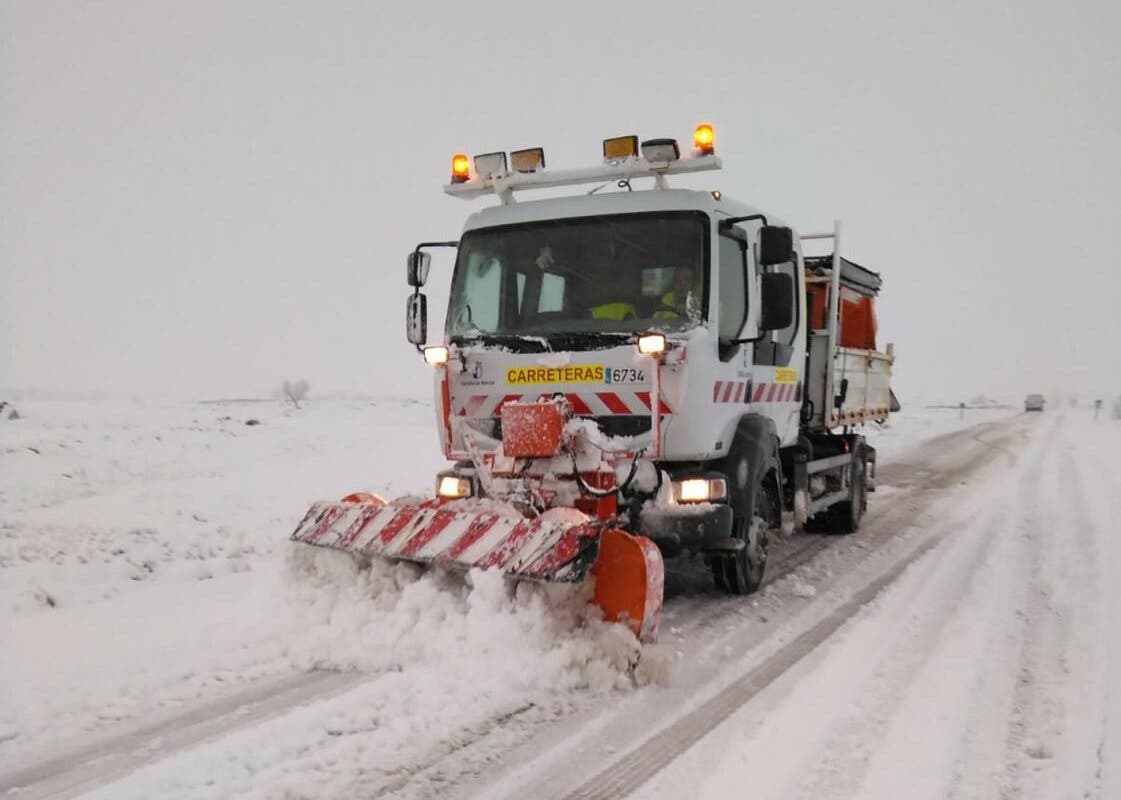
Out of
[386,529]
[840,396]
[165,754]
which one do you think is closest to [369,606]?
[386,529]

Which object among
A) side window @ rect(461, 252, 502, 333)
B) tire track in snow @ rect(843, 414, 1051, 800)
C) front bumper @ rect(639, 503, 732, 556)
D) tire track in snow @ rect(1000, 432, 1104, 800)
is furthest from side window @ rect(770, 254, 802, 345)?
tire track in snow @ rect(1000, 432, 1104, 800)

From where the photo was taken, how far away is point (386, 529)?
4711 mm

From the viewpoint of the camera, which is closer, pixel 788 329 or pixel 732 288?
pixel 732 288

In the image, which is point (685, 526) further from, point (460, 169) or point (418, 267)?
point (460, 169)

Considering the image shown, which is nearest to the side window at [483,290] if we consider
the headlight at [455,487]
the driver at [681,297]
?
the headlight at [455,487]

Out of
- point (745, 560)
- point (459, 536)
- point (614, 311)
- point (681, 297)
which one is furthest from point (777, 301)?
point (459, 536)

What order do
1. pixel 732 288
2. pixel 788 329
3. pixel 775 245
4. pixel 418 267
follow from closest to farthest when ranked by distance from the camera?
pixel 775 245 < pixel 732 288 < pixel 418 267 < pixel 788 329

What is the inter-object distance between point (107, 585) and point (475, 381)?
3126 mm

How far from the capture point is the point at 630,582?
4.13 meters

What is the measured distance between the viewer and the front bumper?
500 centimetres

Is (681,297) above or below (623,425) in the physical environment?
above

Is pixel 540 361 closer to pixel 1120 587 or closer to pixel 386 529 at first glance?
pixel 386 529

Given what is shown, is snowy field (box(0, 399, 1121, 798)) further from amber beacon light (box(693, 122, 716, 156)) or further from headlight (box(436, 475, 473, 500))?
amber beacon light (box(693, 122, 716, 156))

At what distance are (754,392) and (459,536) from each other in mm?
2611
